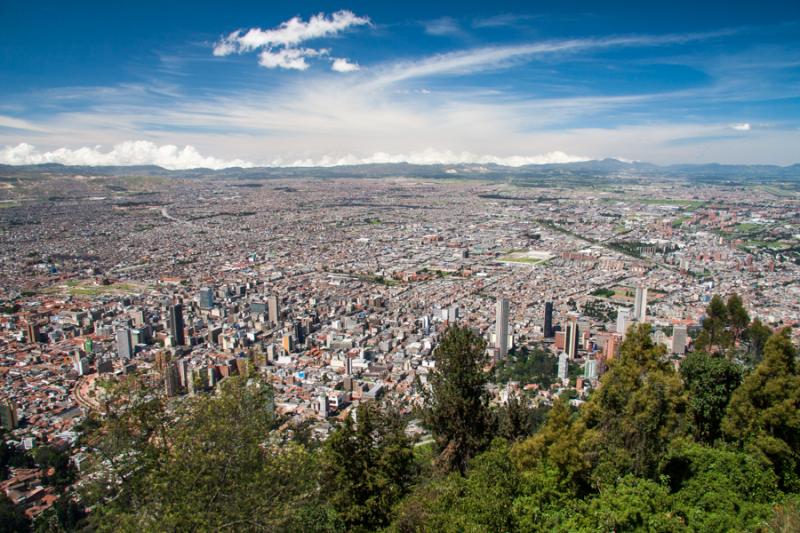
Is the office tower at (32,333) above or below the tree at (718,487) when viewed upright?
below

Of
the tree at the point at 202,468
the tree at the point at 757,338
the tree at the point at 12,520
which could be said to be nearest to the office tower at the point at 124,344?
the tree at the point at 12,520

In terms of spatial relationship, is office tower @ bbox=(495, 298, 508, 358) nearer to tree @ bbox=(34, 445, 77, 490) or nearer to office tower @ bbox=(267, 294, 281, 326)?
office tower @ bbox=(267, 294, 281, 326)

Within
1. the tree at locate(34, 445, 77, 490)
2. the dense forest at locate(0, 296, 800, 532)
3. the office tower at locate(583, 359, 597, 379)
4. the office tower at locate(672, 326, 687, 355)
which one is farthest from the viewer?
the office tower at locate(672, 326, 687, 355)

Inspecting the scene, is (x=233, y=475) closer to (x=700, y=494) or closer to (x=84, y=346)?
(x=700, y=494)

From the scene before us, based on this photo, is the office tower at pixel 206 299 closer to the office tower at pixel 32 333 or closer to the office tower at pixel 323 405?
the office tower at pixel 32 333

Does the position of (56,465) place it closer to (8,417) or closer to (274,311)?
(8,417)

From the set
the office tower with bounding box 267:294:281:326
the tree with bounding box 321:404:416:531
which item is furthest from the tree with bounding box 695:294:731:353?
the office tower with bounding box 267:294:281:326
